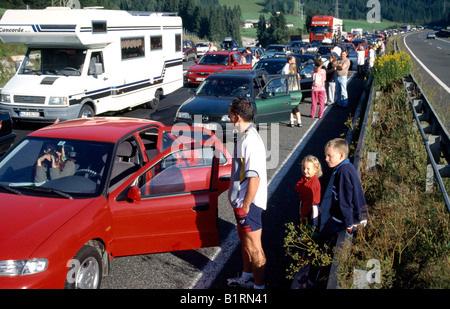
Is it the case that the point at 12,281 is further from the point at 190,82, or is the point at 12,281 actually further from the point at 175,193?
the point at 190,82

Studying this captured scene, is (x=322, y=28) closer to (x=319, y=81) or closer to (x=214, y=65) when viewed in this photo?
(x=214, y=65)

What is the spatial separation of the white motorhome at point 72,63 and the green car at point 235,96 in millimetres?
2767

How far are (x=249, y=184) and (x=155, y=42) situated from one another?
1259cm

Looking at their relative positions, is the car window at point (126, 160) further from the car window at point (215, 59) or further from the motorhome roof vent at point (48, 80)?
the car window at point (215, 59)

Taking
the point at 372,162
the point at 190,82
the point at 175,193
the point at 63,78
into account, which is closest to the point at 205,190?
the point at 175,193

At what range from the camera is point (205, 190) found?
5.08 m

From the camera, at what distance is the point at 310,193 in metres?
5.04

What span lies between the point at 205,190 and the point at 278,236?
1453mm

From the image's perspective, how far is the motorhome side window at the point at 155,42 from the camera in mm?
15534

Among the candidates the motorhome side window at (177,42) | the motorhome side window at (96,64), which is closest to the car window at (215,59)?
the motorhome side window at (177,42)

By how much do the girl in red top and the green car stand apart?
18.2 feet

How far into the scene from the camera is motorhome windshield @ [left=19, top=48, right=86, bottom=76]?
40.7 feet

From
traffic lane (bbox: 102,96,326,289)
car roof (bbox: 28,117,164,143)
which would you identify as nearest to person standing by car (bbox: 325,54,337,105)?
traffic lane (bbox: 102,96,326,289)

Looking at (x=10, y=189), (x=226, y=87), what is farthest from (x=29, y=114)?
(x=10, y=189)
